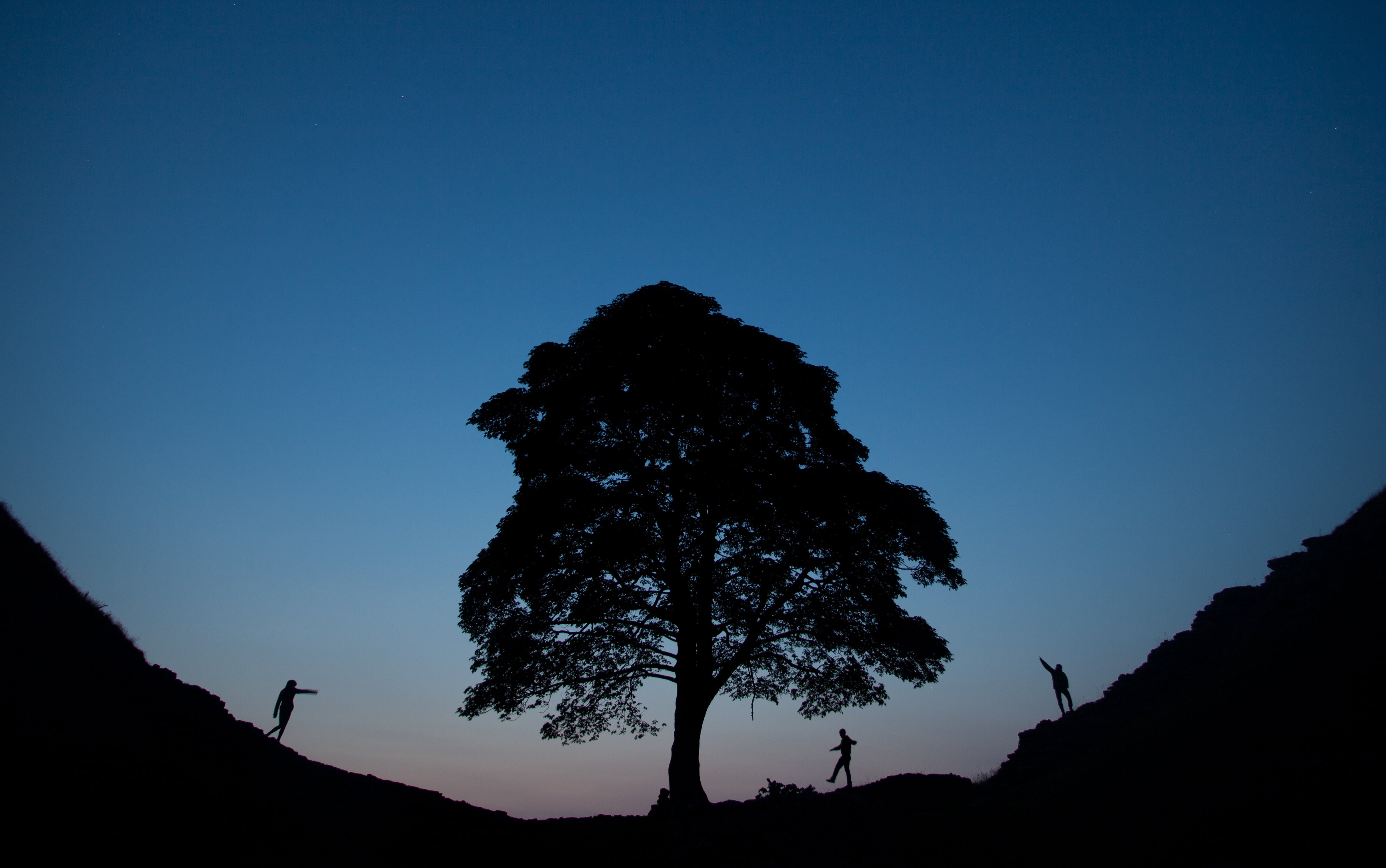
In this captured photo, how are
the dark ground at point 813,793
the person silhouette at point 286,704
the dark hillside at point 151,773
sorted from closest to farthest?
the dark hillside at point 151,773 < the dark ground at point 813,793 < the person silhouette at point 286,704

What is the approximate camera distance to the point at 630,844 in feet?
43.5

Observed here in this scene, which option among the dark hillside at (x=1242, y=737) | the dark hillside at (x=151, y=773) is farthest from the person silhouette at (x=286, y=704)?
the dark hillside at (x=1242, y=737)

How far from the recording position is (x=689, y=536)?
19.9 m

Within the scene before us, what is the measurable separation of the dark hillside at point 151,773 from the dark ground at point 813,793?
41mm

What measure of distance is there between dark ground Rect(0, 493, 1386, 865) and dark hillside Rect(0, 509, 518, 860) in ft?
0.13

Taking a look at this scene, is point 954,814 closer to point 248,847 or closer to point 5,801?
point 248,847

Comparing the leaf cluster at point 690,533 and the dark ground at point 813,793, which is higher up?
the leaf cluster at point 690,533

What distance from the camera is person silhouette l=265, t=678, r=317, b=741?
698 inches

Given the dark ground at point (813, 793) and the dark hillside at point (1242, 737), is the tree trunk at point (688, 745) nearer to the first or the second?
the dark ground at point (813, 793)

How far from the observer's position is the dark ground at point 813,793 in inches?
367

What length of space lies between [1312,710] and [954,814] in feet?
22.5

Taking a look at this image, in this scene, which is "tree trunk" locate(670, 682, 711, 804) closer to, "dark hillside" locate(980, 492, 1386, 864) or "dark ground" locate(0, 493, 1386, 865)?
"dark ground" locate(0, 493, 1386, 865)

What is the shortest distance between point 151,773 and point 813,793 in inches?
473

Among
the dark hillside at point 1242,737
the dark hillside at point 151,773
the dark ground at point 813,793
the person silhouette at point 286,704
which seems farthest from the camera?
the person silhouette at point 286,704
